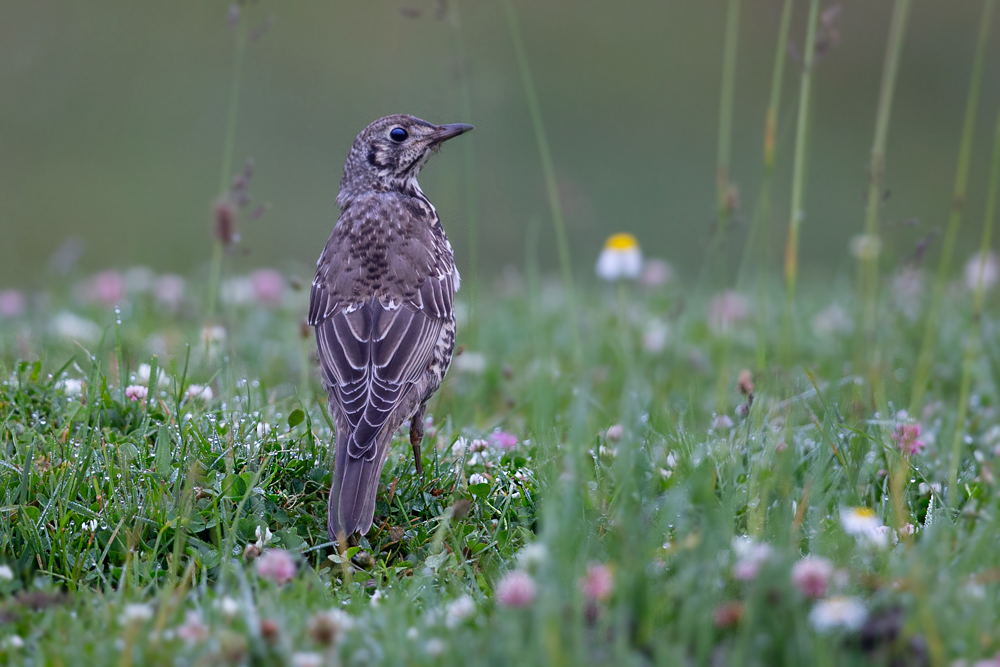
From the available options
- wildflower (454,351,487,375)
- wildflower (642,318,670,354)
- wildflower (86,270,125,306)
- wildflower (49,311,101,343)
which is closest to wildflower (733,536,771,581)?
wildflower (454,351,487,375)

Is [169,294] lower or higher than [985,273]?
lower

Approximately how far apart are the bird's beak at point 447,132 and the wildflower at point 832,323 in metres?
2.84

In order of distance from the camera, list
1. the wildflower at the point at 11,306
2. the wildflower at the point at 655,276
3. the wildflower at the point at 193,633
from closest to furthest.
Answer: the wildflower at the point at 193,633, the wildflower at the point at 11,306, the wildflower at the point at 655,276

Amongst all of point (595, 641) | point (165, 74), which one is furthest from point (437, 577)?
point (165, 74)

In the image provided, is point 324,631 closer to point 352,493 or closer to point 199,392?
point 352,493

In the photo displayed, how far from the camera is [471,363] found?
18.5 ft

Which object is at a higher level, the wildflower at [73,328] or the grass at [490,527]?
the wildflower at [73,328]

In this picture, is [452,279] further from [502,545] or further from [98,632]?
[98,632]

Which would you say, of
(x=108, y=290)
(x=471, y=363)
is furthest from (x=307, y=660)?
(x=108, y=290)

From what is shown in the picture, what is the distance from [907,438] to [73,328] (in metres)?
4.45

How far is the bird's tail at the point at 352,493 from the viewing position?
10.6 feet

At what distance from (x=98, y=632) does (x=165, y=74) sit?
54.5ft

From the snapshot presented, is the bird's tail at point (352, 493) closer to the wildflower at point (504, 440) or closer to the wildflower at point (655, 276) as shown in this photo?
the wildflower at point (504, 440)

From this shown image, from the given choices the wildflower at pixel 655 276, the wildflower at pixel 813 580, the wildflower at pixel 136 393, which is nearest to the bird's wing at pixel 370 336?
the wildflower at pixel 136 393
